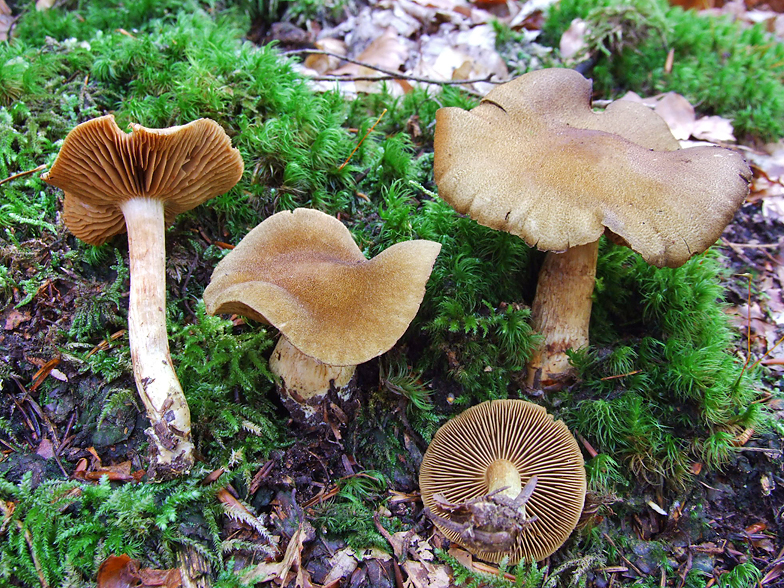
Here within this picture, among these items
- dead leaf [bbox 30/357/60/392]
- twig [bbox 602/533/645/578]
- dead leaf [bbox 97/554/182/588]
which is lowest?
twig [bbox 602/533/645/578]

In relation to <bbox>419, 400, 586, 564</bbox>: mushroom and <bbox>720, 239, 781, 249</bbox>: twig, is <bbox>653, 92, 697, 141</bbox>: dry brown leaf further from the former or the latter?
<bbox>419, 400, 586, 564</bbox>: mushroom

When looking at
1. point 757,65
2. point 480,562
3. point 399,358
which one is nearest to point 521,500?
point 480,562

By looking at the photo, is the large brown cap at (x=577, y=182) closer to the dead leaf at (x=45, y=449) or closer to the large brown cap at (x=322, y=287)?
the large brown cap at (x=322, y=287)

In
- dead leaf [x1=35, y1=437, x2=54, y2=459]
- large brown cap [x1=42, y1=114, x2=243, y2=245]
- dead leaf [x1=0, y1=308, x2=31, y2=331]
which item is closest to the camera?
large brown cap [x1=42, y1=114, x2=243, y2=245]

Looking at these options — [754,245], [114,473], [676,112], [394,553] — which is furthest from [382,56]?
[394,553]

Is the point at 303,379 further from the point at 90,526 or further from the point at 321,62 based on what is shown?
the point at 321,62

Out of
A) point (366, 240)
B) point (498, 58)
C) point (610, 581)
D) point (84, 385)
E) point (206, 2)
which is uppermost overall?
point (206, 2)

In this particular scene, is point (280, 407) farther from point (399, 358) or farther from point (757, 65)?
point (757, 65)

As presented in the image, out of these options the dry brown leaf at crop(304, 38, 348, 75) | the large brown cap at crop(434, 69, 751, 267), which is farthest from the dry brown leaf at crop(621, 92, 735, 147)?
the dry brown leaf at crop(304, 38, 348, 75)
